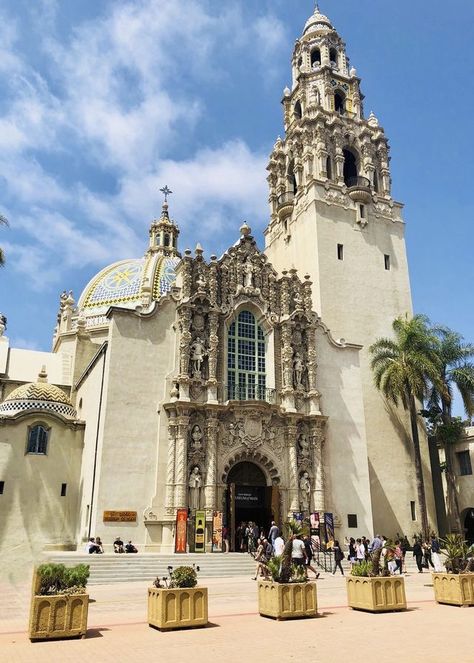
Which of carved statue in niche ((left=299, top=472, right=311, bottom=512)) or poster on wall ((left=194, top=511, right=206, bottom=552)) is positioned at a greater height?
carved statue in niche ((left=299, top=472, right=311, bottom=512))

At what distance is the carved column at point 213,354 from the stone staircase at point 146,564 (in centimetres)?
807

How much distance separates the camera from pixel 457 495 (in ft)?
122

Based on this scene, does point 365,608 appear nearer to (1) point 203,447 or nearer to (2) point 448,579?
(2) point 448,579

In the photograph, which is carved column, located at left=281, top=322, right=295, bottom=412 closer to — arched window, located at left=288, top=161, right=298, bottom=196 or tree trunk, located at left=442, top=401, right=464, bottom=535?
tree trunk, located at left=442, top=401, right=464, bottom=535

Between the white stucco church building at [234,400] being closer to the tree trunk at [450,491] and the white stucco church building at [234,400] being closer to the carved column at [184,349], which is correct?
the carved column at [184,349]

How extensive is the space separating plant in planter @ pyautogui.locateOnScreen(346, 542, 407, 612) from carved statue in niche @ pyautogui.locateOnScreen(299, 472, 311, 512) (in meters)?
16.4

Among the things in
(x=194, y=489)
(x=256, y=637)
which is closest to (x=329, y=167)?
(x=194, y=489)

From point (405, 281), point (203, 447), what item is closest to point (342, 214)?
point (405, 281)

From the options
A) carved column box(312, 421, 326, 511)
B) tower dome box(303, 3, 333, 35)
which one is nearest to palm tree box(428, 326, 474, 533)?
carved column box(312, 421, 326, 511)

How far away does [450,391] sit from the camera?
1465 inches

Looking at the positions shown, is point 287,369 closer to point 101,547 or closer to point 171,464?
point 171,464

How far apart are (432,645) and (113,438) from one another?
20.1m

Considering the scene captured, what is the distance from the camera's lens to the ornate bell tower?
124 feet

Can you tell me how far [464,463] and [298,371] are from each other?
543 inches
